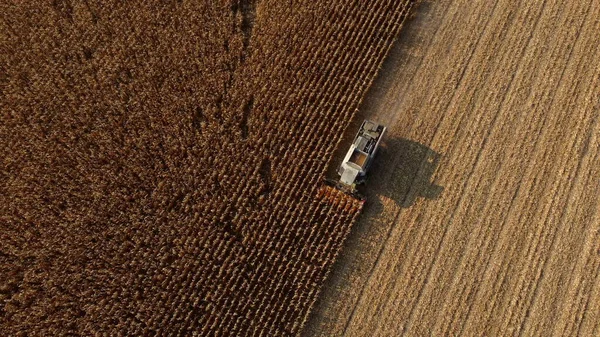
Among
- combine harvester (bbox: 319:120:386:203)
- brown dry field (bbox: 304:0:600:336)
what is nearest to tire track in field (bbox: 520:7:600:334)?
brown dry field (bbox: 304:0:600:336)

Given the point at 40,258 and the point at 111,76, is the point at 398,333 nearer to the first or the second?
the point at 40,258

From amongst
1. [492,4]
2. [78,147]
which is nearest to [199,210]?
[78,147]

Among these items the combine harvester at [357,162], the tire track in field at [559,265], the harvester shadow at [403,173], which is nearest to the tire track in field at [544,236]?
the tire track in field at [559,265]

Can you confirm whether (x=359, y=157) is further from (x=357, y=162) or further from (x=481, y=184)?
(x=481, y=184)

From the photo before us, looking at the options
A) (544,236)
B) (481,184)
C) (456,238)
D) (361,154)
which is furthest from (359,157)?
(544,236)

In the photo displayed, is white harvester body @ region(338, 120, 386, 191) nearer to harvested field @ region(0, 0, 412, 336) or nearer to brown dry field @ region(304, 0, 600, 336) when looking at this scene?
harvested field @ region(0, 0, 412, 336)

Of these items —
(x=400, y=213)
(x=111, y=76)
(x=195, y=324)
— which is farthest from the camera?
(x=111, y=76)
